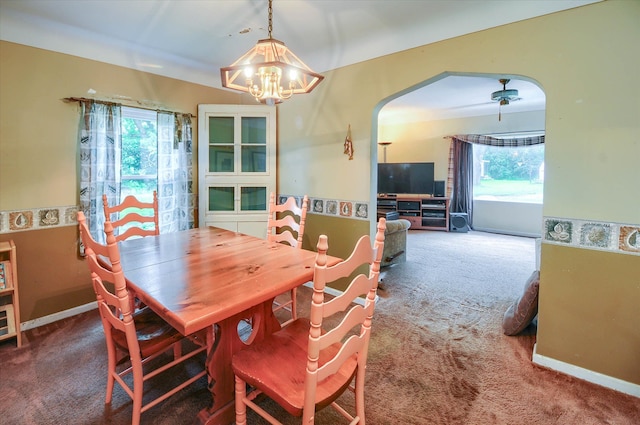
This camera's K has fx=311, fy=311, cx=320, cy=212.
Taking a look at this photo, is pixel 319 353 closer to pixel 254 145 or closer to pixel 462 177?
pixel 254 145

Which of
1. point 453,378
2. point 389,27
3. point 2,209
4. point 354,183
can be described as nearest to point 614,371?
point 453,378

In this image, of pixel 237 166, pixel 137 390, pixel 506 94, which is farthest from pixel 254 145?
pixel 506 94

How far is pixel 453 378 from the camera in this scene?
1.98m

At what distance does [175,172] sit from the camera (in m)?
3.40

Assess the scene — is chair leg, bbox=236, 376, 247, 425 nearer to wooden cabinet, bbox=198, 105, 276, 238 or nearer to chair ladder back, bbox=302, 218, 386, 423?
chair ladder back, bbox=302, 218, 386, 423

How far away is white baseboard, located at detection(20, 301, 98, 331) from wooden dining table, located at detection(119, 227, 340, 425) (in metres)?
1.24

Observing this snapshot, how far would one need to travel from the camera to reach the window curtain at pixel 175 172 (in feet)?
10.8

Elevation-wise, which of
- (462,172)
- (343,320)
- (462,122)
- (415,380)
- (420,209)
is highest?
(462,122)

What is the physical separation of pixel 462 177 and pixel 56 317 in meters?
7.11

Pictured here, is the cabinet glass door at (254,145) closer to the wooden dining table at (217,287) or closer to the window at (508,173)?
the wooden dining table at (217,287)

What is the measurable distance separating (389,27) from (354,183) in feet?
4.57

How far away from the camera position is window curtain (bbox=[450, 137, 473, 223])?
22.3ft

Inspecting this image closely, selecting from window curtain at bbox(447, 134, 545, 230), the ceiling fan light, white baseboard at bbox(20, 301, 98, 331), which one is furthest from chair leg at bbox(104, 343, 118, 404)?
window curtain at bbox(447, 134, 545, 230)

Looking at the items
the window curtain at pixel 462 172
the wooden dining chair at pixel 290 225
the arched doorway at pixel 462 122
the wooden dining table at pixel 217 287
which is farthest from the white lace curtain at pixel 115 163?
the window curtain at pixel 462 172
